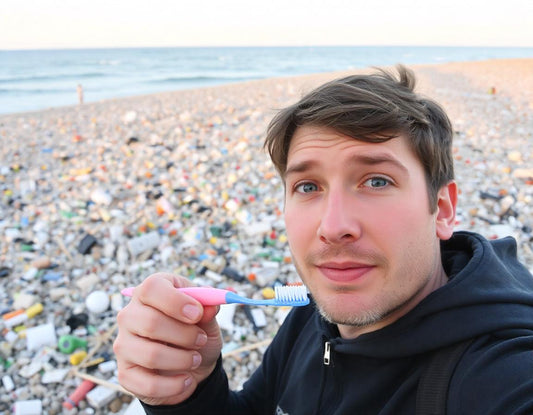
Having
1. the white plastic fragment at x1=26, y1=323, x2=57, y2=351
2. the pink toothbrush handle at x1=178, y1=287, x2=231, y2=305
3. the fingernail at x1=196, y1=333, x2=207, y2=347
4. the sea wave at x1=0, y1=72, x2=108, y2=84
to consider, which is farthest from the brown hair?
the sea wave at x1=0, y1=72, x2=108, y2=84

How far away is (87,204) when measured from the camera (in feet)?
18.6

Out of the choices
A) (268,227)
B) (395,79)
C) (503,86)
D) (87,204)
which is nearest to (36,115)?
(87,204)

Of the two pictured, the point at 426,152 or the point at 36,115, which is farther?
the point at 36,115

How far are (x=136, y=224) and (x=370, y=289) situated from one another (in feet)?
13.8

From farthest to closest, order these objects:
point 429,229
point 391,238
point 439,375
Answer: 1. point 429,229
2. point 391,238
3. point 439,375

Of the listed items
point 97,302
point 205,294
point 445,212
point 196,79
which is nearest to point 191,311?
point 205,294

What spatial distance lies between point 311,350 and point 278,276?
94.1 inches

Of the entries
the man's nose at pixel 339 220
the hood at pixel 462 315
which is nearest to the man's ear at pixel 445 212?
the hood at pixel 462 315

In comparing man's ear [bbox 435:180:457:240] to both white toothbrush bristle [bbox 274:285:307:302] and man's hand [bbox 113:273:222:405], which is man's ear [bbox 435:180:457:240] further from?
man's hand [bbox 113:273:222:405]

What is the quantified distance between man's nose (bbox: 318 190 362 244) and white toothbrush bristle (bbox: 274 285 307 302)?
0.26m

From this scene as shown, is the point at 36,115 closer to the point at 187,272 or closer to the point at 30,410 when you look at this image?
the point at 187,272

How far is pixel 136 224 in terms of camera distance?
510 centimetres

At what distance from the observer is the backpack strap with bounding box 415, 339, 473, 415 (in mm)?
1097

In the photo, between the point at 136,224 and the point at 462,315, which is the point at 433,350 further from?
the point at 136,224
